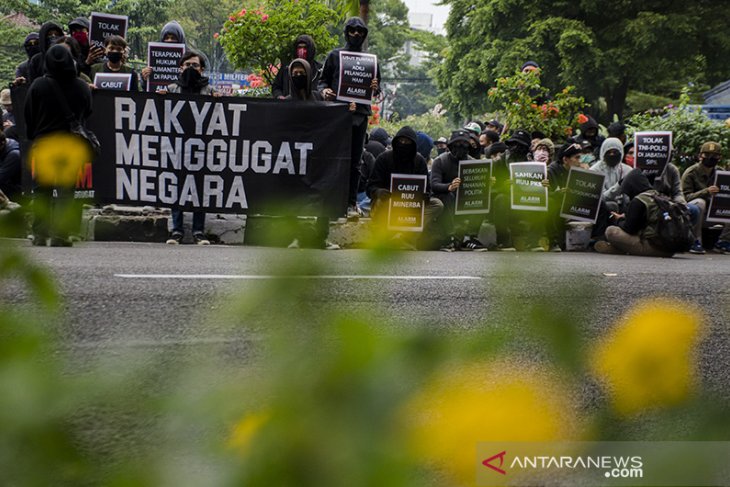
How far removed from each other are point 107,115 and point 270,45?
20.9ft

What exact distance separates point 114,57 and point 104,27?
878 mm

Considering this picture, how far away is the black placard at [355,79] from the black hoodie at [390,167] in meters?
0.53

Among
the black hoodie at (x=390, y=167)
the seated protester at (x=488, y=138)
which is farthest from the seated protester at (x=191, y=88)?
the seated protester at (x=488, y=138)

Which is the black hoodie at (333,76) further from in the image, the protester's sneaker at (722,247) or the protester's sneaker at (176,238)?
the protester's sneaker at (722,247)

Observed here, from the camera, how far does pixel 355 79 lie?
1082 centimetres

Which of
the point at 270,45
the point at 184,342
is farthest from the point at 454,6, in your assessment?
the point at 184,342

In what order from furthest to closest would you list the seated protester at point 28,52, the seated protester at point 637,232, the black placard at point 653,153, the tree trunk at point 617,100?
1. the tree trunk at point 617,100
2. the black placard at point 653,153
3. the seated protester at point 637,232
4. the seated protester at point 28,52

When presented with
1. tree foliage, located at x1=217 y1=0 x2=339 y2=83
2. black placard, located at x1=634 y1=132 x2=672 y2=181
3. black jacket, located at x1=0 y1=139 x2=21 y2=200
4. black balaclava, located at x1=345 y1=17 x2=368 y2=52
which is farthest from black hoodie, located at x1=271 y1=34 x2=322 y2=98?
tree foliage, located at x1=217 y1=0 x2=339 y2=83

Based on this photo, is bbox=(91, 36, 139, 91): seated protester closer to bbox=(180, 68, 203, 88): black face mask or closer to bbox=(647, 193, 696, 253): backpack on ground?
bbox=(180, 68, 203, 88): black face mask

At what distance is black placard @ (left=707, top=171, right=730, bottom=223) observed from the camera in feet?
43.3

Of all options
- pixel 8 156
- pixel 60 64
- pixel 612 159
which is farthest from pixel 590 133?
pixel 60 64

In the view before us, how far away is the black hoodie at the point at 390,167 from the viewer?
10852 millimetres

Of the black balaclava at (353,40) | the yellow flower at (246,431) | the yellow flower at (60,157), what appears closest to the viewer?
the yellow flower at (246,431)

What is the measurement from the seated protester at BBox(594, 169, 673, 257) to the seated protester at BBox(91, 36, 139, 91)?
17.8 ft
